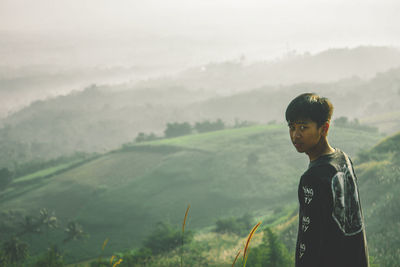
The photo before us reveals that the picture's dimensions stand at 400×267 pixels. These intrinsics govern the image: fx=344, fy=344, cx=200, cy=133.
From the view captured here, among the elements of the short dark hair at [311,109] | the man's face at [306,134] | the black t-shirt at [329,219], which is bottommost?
the black t-shirt at [329,219]

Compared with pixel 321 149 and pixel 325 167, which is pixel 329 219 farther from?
pixel 321 149

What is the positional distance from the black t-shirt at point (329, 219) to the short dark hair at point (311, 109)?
33 cm

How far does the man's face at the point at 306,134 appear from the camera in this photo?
2844mm

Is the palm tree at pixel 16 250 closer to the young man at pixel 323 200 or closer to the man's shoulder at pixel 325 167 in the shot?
the young man at pixel 323 200

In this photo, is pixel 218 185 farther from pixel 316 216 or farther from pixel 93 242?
pixel 316 216

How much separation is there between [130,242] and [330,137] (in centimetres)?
6035

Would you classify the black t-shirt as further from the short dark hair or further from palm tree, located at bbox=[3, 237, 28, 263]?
palm tree, located at bbox=[3, 237, 28, 263]

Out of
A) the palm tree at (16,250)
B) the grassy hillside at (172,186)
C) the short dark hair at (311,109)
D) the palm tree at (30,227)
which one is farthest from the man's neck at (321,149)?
the palm tree at (30,227)

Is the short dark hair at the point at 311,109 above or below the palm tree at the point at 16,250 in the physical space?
above

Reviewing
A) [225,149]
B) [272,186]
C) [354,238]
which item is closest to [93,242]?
[272,186]

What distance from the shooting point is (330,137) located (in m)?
91.9

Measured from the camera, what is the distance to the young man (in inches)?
105

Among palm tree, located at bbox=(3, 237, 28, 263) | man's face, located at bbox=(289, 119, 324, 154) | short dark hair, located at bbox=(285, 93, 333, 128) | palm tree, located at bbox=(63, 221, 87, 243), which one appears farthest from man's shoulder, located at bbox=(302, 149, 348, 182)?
palm tree, located at bbox=(63, 221, 87, 243)

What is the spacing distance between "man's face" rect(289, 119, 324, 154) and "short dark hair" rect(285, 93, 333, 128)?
4 cm
